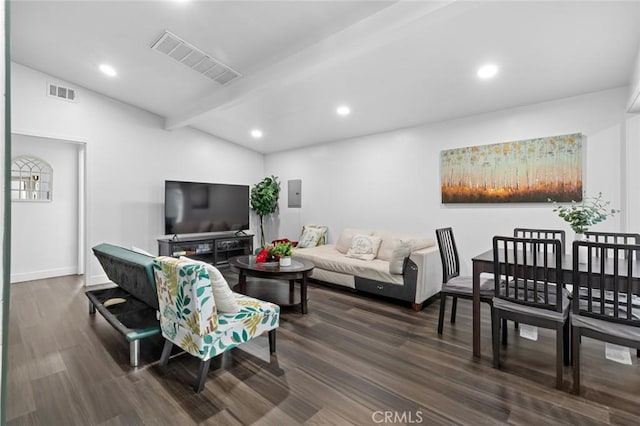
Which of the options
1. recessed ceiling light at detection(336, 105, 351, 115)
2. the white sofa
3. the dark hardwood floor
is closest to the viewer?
the dark hardwood floor

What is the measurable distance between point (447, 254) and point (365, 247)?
5.16 ft

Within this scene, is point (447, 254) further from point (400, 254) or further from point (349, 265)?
point (349, 265)

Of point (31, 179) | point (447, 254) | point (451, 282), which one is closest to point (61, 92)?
point (31, 179)

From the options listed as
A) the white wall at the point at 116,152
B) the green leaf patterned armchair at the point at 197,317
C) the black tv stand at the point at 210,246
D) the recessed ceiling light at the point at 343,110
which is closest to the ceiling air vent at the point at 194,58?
the recessed ceiling light at the point at 343,110

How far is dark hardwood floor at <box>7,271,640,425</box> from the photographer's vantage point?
1799mm

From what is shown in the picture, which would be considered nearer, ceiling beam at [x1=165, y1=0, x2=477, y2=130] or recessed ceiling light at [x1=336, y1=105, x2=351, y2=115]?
ceiling beam at [x1=165, y1=0, x2=477, y2=130]

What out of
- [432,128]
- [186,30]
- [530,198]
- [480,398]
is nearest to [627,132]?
[530,198]

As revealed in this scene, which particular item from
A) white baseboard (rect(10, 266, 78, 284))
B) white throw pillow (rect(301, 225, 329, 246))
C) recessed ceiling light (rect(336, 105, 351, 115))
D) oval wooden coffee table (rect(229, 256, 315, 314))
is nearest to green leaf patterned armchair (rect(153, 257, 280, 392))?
oval wooden coffee table (rect(229, 256, 315, 314))

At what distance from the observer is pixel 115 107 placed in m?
4.94

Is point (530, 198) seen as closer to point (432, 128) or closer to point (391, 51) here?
point (432, 128)

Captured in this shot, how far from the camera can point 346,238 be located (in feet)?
16.9

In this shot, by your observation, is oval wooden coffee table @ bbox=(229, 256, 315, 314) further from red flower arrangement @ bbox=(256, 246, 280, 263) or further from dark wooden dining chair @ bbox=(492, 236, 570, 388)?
dark wooden dining chair @ bbox=(492, 236, 570, 388)

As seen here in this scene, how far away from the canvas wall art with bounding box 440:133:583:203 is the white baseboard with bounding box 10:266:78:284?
6.43 m

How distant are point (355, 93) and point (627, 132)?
2.92 meters
